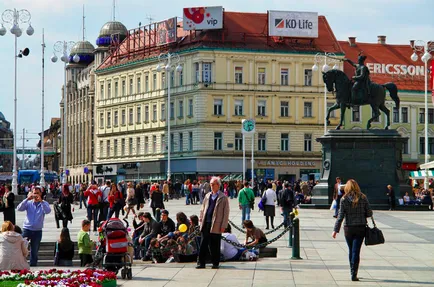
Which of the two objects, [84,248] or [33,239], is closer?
[84,248]

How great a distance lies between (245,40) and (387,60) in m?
15.2

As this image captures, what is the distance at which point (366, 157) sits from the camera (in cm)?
4719

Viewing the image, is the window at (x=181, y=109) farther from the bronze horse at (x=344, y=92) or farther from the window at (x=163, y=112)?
the bronze horse at (x=344, y=92)

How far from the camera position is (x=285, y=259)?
2220 centimetres

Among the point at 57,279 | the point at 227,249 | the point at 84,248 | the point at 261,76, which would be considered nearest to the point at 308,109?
the point at 261,76

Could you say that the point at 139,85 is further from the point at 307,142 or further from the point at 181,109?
the point at 307,142

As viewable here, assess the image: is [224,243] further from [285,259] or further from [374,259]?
[374,259]

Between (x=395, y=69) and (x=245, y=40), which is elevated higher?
(x=245, y=40)

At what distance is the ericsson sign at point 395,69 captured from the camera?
9781 centimetres

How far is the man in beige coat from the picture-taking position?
19.5m

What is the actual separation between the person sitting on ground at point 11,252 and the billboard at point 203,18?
74217 millimetres

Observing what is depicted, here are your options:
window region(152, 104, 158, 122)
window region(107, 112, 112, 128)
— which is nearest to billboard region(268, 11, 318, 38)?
window region(152, 104, 158, 122)

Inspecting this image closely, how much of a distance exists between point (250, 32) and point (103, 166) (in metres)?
21.6

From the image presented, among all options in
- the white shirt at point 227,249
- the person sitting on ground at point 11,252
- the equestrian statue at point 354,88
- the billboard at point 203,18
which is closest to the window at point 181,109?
the billboard at point 203,18
